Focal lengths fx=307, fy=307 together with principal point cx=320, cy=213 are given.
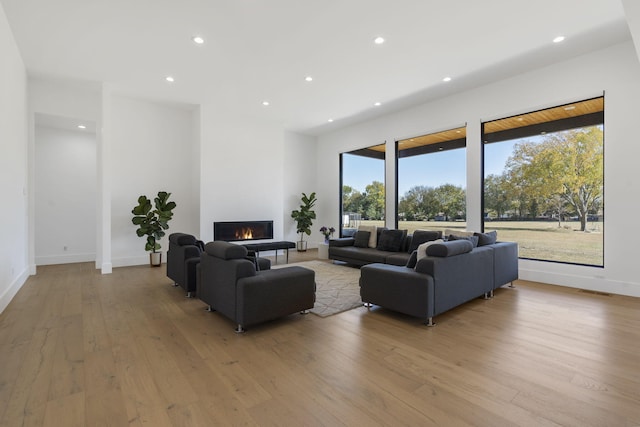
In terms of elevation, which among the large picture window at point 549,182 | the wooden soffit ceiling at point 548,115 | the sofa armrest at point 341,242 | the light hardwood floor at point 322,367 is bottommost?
the light hardwood floor at point 322,367

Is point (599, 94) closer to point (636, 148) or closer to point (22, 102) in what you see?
point (636, 148)

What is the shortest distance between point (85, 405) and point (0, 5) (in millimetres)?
4563

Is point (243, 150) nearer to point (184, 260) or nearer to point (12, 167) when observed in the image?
point (184, 260)

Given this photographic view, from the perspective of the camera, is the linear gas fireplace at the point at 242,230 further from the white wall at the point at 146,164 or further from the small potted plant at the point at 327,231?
the small potted plant at the point at 327,231

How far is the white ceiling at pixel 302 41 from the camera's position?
3.57 metres

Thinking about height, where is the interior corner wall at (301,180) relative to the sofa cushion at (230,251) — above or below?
above

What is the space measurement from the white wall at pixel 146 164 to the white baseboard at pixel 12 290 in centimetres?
153

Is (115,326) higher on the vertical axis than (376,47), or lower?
lower

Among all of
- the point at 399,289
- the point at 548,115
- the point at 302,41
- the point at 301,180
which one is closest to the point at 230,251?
the point at 399,289

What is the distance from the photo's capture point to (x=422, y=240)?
5707 mm

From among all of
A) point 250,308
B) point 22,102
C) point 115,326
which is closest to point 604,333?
point 250,308

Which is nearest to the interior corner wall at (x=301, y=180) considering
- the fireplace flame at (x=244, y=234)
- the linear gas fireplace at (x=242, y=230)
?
the linear gas fireplace at (x=242, y=230)

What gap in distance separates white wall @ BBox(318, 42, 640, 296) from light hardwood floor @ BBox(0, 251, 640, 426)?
0.88 meters

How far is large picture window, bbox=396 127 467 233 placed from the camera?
21.1 ft
